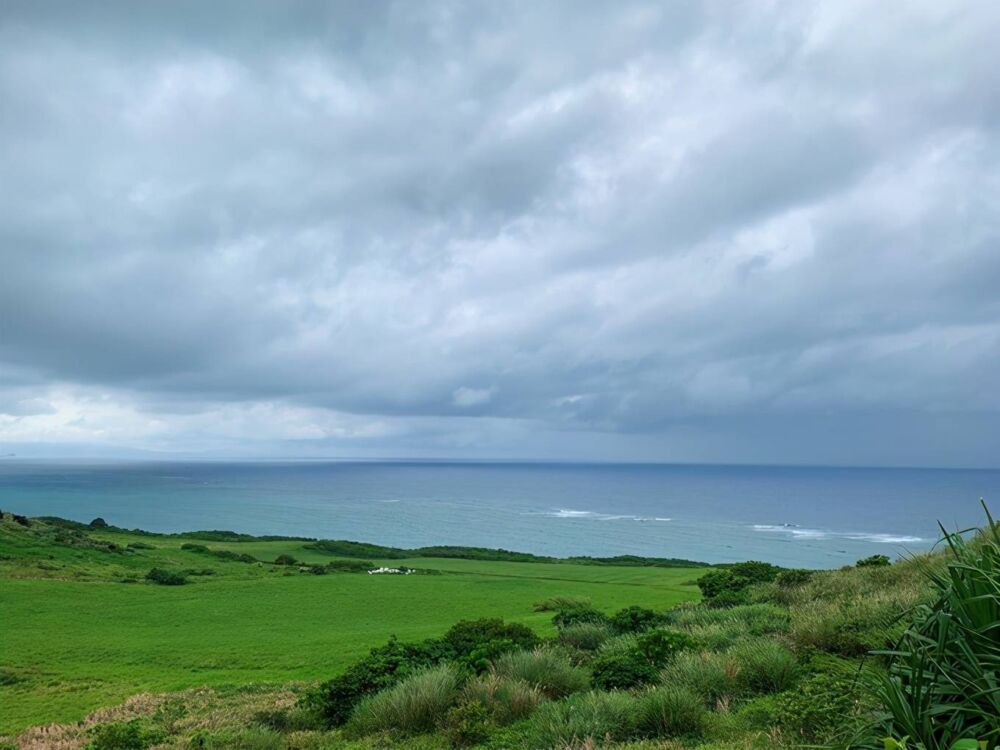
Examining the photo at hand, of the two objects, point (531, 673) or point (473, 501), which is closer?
point (531, 673)

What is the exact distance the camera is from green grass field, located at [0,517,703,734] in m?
14.9

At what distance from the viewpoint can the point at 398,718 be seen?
895 centimetres

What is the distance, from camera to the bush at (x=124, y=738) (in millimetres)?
8359

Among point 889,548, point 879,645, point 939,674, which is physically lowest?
point 889,548

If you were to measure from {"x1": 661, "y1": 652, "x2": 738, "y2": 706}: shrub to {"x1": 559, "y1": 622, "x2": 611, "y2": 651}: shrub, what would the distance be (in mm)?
4257

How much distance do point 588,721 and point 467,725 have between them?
1.76 m

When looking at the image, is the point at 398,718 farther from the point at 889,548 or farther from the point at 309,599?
the point at 889,548

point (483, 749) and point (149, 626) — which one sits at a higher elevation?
point (483, 749)

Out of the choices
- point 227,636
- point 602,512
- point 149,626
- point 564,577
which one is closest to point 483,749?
point 227,636

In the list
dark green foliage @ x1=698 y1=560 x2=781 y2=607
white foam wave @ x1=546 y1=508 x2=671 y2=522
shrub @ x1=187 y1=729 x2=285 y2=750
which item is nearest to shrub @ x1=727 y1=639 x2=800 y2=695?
shrub @ x1=187 y1=729 x2=285 y2=750

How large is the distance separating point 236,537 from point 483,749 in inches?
2816

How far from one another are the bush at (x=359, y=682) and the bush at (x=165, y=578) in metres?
24.2

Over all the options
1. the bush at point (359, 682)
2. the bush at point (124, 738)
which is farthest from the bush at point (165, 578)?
the bush at point (124, 738)

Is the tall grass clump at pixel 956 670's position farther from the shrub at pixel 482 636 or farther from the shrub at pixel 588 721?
the shrub at pixel 482 636
